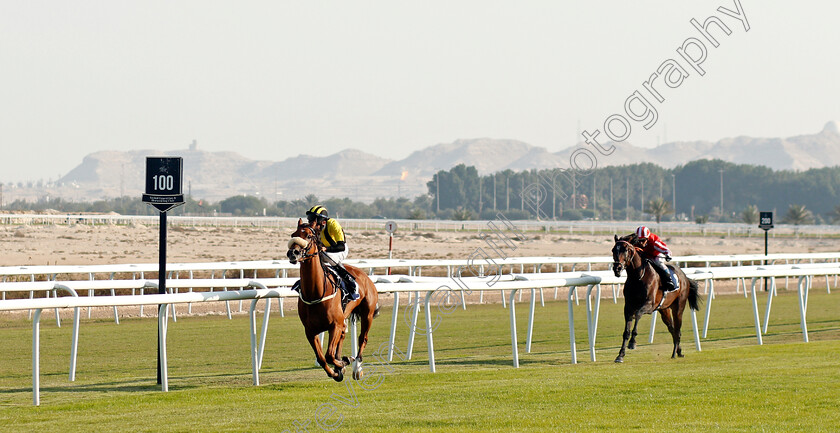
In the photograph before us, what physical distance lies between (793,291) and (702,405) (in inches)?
764

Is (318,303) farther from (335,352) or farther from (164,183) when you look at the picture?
(164,183)

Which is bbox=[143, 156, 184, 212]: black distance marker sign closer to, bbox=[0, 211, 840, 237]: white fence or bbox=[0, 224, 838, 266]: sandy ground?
bbox=[0, 224, 838, 266]: sandy ground

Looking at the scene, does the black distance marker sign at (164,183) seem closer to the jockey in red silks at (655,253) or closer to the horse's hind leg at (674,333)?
the jockey in red silks at (655,253)

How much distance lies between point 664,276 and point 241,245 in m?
33.0

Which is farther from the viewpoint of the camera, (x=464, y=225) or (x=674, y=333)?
(x=464, y=225)

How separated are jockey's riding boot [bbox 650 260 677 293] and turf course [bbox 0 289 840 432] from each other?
2.48ft

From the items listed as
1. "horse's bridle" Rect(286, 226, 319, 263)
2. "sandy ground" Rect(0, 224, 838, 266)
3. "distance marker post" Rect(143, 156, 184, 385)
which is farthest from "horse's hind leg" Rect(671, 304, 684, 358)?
"sandy ground" Rect(0, 224, 838, 266)

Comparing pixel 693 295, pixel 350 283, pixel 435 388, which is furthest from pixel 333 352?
pixel 693 295

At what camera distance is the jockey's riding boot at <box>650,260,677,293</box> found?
11531 mm

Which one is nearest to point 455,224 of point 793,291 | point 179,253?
point 179,253

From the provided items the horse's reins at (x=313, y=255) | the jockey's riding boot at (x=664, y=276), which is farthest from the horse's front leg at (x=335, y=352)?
the jockey's riding boot at (x=664, y=276)

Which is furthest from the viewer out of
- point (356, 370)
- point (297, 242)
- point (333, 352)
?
point (356, 370)

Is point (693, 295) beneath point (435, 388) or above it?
above

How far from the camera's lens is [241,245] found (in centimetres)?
4303
